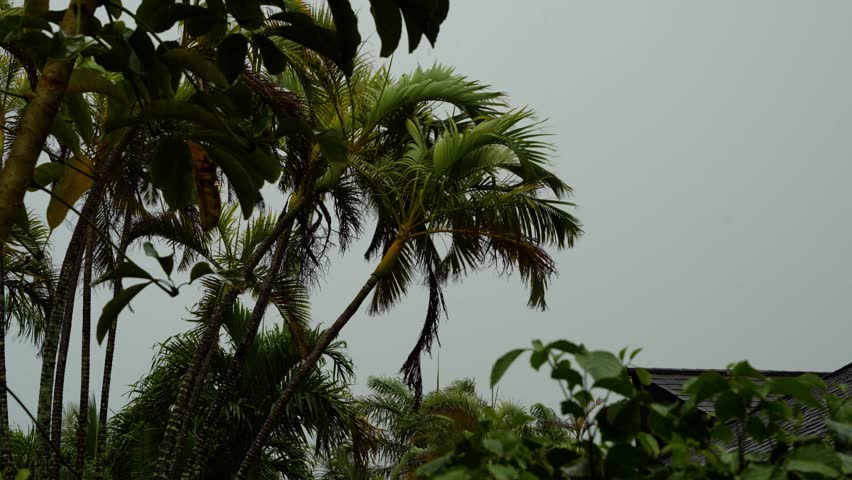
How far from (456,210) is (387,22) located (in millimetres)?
6972

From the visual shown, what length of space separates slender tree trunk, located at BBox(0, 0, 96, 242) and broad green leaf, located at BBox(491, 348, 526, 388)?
70cm

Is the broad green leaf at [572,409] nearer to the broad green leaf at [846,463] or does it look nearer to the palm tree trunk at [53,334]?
the broad green leaf at [846,463]

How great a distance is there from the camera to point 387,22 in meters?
1.54

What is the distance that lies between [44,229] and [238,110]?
418 inches

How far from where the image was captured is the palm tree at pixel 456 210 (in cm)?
844

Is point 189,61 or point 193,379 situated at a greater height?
point 193,379

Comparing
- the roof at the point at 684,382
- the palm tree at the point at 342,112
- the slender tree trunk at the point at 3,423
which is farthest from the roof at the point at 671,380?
the slender tree trunk at the point at 3,423

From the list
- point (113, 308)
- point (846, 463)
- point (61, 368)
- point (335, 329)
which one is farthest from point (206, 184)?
Result: point (61, 368)

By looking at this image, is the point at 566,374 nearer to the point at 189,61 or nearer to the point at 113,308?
the point at 113,308

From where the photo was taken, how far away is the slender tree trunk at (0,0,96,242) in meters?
1.14

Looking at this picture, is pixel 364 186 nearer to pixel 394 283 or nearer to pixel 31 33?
pixel 394 283

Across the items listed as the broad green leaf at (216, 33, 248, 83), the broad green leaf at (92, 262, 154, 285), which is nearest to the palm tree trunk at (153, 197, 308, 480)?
the broad green leaf at (216, 33, 248, 83)

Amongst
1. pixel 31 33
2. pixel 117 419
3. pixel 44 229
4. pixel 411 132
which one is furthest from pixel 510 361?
pixel 117 419

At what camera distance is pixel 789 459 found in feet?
2.38
